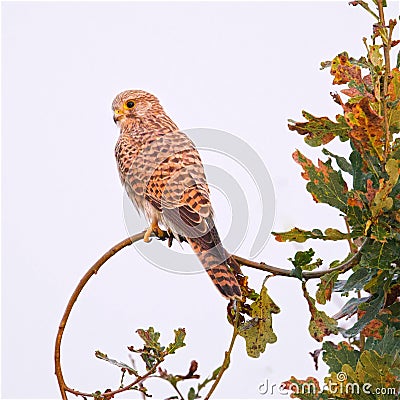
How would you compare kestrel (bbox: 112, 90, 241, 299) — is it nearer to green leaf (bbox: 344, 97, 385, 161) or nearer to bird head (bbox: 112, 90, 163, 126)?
bird head (bbox: 112, 90, 163, 126)

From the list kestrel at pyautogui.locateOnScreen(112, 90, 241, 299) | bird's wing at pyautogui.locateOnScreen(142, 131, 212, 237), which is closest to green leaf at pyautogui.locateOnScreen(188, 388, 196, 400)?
kestrel at pyautogui.locateOnScreen(112, 90, 241, 299)

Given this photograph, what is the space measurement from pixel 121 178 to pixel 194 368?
1.30 meters

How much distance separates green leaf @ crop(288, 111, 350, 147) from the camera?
0.99m

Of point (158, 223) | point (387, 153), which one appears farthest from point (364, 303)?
point (158, 223)

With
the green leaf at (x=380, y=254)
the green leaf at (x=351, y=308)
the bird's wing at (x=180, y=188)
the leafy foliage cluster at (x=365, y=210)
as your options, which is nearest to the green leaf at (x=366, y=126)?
the leafy foliage cluster at (x=365, y=210)

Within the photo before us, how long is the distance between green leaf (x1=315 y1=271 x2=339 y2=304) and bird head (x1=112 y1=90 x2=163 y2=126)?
151 centimetres

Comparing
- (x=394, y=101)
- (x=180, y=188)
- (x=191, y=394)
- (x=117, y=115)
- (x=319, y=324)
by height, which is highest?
(x=117, y=115)

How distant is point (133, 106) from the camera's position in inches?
98.3

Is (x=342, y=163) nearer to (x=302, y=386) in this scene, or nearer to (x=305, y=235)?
(x=305, y=235)

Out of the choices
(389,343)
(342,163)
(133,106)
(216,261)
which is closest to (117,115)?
(133,106)

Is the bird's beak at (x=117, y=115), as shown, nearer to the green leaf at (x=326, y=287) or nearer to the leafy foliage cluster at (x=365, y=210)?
the leafy foliage cluster at (x=365, y=210)

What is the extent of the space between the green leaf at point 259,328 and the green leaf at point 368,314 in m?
0.12

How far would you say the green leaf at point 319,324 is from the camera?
0.97 m

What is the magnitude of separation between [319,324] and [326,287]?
0.05m
